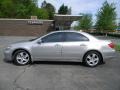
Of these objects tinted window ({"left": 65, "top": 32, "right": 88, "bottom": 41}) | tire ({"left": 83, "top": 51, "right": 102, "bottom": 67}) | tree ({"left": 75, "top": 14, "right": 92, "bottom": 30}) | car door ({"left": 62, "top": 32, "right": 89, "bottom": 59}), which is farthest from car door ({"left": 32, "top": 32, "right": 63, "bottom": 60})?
tree ({"left": 75, "top": 14, "right": 92, "bottom": 30})

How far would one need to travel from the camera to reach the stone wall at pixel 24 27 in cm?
4919

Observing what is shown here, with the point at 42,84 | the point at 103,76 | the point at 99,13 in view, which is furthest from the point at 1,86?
the point at 99,13

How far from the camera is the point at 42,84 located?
8.09 metres

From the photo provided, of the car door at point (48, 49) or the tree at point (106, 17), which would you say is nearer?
the car door at point (48, 49)

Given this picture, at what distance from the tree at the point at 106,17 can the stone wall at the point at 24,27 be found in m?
13.3

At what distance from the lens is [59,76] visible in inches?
367

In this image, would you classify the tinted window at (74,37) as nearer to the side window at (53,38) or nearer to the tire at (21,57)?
the side window at (53,38)

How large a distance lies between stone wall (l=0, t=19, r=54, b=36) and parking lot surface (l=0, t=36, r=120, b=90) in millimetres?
37198

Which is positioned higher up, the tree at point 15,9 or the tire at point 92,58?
the tree at point 15,9

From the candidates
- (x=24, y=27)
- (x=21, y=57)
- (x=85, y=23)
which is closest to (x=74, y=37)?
(x=21, y=57)

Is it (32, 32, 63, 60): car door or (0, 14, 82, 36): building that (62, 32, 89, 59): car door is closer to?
(32, 32, 63, 60): car door

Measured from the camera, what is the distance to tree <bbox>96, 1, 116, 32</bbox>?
5756cm

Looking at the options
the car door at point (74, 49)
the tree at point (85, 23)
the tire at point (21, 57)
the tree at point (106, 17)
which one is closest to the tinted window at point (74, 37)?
the car door at point (74, 49)

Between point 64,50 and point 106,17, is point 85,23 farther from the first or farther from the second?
point 64,50
